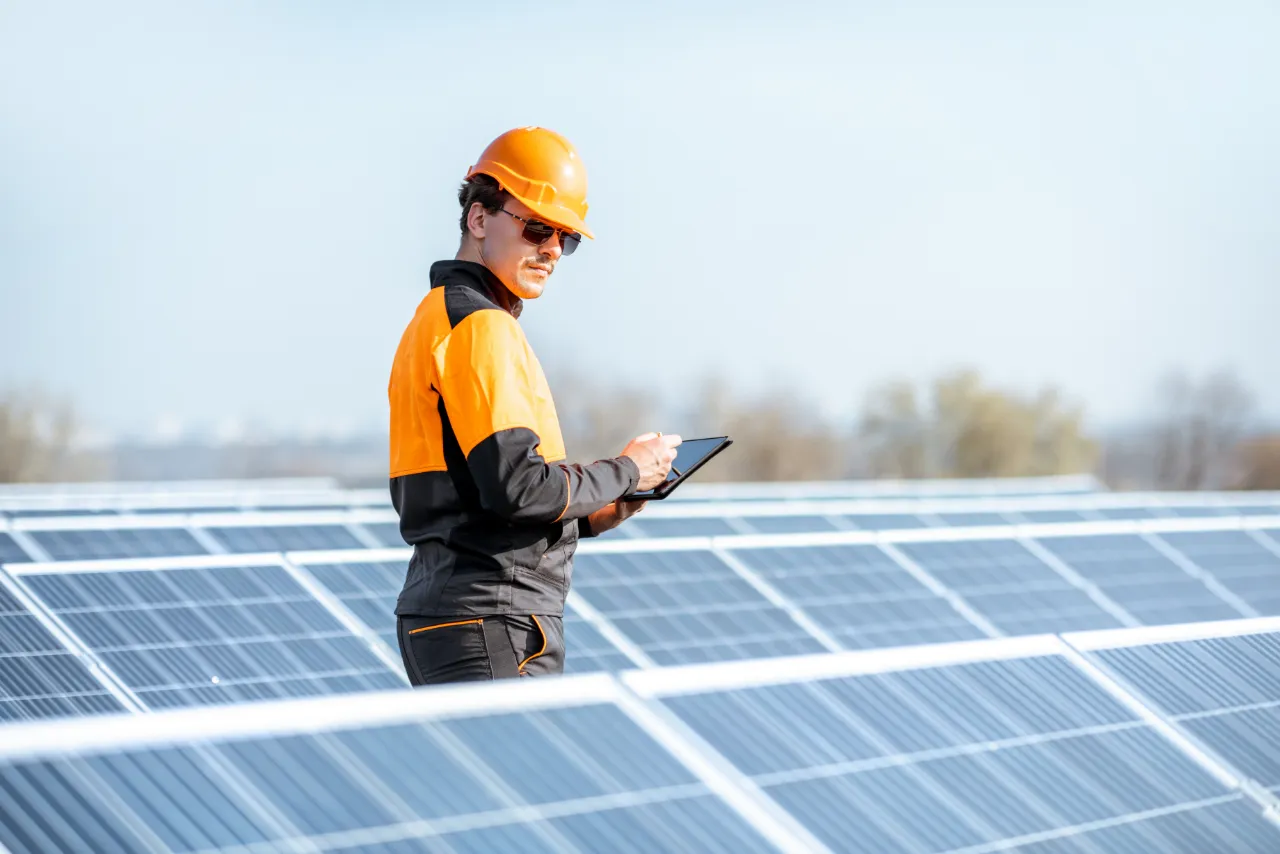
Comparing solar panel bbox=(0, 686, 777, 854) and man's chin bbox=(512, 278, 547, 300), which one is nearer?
solar panel bbox=(0, 686, 777, 854)

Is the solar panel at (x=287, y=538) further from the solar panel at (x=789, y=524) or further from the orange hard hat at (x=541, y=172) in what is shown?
the orange hard hat at (x=541, y=172)

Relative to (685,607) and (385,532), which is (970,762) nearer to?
(685,607)

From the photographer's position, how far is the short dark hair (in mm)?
3873

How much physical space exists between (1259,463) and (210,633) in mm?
55421

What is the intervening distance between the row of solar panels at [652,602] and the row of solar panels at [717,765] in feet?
13.8

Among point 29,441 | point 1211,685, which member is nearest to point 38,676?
point 1211,685

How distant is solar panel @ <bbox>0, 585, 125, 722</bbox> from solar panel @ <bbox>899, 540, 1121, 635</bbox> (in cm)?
648

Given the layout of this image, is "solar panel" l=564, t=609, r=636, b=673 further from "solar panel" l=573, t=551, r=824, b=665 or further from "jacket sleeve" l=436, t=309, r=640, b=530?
"jacket sleeve" l=436, t=309, r=640, b=530

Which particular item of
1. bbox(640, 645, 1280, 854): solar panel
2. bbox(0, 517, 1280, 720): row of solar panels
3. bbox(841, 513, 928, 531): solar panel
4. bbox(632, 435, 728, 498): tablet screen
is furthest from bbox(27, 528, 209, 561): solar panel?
bbox(640, 645, 1280, 854): solar panel

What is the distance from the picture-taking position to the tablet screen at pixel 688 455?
4043mm

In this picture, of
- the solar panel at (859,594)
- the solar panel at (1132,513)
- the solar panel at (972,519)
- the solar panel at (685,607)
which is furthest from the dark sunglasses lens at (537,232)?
the solar panel at (1132,513)

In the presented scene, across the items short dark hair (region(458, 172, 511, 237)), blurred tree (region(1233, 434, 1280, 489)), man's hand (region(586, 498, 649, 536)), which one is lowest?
blurred tree (region(1233, 434, 1280, 489))

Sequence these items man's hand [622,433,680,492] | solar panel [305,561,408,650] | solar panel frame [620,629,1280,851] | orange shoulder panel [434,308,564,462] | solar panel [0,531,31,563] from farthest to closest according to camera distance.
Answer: solar panel [0,531,31,563], solar panel [305,561,408,650], man's hand [622,433,680,492], orange shoulder panel [434,308,564,462], solar panel frame [620,629,1280,851]

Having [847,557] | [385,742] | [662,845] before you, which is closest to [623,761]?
[662,845]
